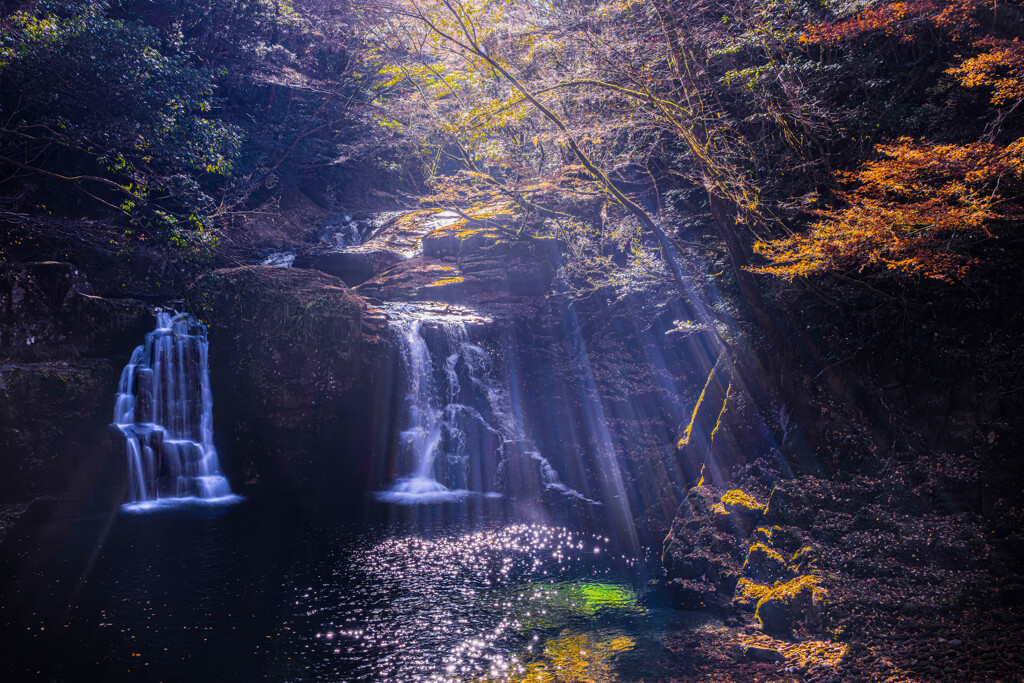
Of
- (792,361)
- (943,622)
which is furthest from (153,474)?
(943,622)

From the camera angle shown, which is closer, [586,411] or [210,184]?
[586,411]

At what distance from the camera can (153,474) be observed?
37.0 feet

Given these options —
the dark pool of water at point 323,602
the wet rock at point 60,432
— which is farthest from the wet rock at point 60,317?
the dark pool of water at point 323,602

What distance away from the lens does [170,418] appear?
11867 mm

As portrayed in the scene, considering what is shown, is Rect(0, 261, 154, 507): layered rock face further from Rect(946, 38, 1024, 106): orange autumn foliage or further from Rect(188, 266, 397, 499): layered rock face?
Rect(946, 38, 1024, 106): orange autumn foliage

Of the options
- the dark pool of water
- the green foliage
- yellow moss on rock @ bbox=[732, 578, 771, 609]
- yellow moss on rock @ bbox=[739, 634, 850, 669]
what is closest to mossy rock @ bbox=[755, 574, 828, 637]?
yellow moss on rock @ bbox=[739, 634, 850, 669]

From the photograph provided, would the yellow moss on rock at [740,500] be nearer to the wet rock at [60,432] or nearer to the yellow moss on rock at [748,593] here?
the yellow moss on rock at [748,593]

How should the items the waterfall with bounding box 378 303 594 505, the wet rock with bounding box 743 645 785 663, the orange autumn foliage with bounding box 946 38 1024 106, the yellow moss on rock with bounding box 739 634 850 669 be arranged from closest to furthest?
the orange autumn foliage with bounding box 946 38 1024 106
the yellow moss on rock with bounding box 739 634 850 669
the wet rock with bounding box 743 645 785 663
the waterfall with bounding box 378 303 594 505

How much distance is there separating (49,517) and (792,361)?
511 inches

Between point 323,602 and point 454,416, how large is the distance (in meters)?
6.34

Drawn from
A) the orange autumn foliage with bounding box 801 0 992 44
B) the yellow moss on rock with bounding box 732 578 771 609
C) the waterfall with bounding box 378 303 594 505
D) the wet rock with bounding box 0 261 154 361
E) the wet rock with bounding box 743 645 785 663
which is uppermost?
the orange autumn foliage with bounding box 801 0 992 44

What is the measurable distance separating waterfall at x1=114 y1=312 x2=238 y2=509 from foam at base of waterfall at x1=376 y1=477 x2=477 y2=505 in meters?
3.30

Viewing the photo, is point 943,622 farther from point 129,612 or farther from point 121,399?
point 121,399

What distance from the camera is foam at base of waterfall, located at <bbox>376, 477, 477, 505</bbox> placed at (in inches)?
479
